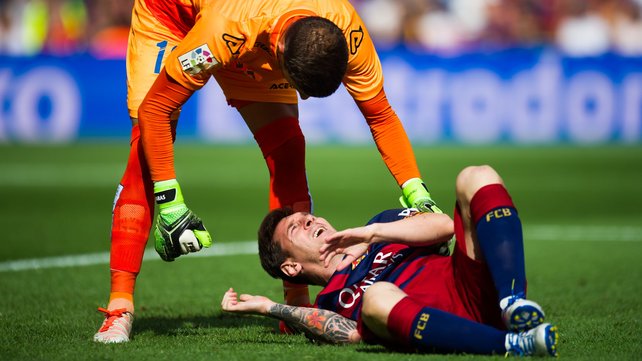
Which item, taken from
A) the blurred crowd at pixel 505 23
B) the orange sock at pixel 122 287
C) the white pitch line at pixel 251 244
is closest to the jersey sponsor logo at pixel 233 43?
the orange sock at pixel 122 287

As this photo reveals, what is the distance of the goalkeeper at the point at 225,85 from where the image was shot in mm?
5164

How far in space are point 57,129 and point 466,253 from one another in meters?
17.2

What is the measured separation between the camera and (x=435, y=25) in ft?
74.3

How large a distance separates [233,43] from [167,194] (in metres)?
0.85

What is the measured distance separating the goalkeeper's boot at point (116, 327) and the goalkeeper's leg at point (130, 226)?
0.33 ft

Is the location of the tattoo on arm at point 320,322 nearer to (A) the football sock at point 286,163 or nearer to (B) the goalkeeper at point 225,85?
(B) the goalkeeper at point 225,85

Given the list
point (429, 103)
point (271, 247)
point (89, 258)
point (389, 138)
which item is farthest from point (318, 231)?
Result: point (429, 103)

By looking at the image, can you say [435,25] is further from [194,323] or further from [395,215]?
[395,215]

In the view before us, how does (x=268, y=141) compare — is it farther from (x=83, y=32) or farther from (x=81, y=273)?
(x=83, y=32)

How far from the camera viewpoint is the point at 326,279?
18.0ft

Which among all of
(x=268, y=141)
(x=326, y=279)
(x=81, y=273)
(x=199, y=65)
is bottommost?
(x=81, y=273)

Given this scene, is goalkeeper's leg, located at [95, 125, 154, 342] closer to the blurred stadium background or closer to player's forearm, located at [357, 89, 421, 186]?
the blurred stadium background

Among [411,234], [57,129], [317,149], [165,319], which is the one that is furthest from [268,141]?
[57,129]

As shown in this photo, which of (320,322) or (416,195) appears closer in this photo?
(320,322)
